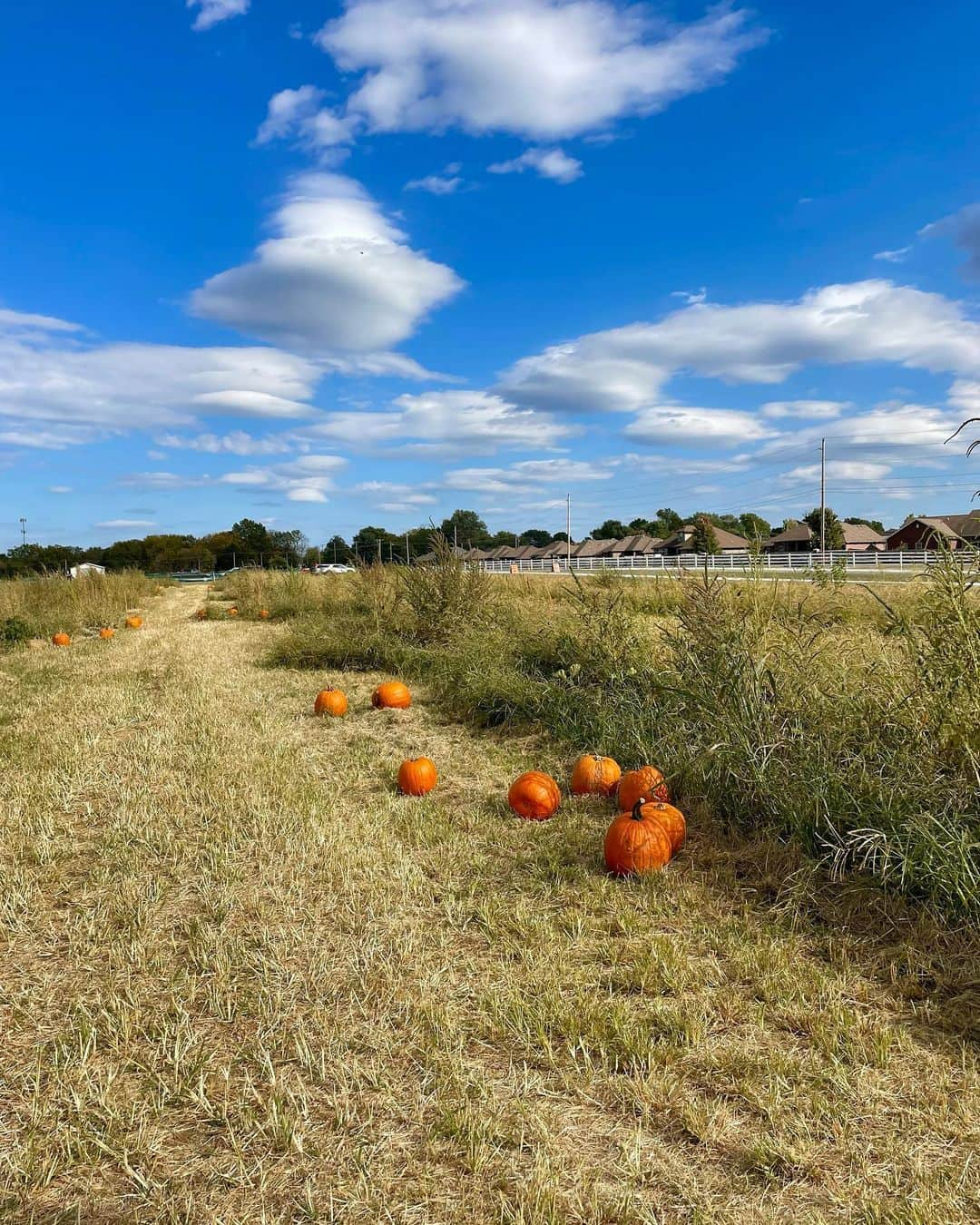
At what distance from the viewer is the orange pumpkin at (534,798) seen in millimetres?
3998

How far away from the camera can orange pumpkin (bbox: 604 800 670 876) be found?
325 centimetres

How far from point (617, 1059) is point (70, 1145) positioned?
1.42 metres

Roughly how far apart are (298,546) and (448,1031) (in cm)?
2915

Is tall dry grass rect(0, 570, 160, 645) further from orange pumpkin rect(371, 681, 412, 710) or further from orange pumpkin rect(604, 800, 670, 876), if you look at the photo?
orange pumpkin rect(604, 800, 670, 876)

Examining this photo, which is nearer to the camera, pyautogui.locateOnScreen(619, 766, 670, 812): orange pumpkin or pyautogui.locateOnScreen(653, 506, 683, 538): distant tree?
pyautogui.locateOnScreen(619, 766, 670, 812): orange pumpkin

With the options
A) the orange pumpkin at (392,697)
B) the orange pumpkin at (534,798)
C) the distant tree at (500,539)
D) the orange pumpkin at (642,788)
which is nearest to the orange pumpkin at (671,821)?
the orange pumpkin at (642,788)

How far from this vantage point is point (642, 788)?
3832 millimetres

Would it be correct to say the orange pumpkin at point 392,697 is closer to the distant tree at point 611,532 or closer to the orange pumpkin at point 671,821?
the orange pumpkin at point 671,821

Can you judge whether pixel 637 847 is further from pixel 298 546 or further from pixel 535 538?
pixel 535 538

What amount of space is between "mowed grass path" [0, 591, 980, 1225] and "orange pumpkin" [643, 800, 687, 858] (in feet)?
0.34

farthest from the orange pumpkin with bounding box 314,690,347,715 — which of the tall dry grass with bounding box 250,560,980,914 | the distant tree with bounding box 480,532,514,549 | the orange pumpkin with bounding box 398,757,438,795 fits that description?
the distant tree with bounding box 480,532,514,549

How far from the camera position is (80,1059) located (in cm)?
214

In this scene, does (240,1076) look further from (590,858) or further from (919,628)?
(919,628)

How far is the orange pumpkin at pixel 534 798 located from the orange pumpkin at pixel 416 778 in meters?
0.63
